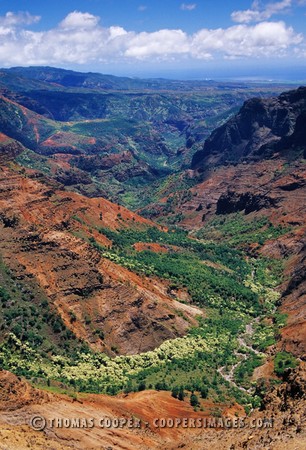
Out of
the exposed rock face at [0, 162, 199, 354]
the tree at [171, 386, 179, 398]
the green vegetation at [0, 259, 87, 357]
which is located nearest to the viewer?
the tree at [171, 386, 179, 398]

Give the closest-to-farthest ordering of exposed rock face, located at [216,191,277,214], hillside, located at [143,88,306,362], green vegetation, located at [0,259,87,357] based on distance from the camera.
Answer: green vegetation, located at [0,259,87,357], hillside, located at [143,88,306,362], exposed rock face, located at [216,191,277,214]

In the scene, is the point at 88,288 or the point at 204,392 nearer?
the point at 204,392

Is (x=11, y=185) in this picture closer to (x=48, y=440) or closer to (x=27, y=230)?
(x=27, y=230)

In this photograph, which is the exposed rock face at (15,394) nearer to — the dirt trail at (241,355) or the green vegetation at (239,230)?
the dirt trail at (241,355)

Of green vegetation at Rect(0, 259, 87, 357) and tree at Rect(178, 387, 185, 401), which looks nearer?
tree at Rect(178, 387, 185, 401)

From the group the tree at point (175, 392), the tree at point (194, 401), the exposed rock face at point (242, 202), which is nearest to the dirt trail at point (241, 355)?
the tree at point (194, 401)

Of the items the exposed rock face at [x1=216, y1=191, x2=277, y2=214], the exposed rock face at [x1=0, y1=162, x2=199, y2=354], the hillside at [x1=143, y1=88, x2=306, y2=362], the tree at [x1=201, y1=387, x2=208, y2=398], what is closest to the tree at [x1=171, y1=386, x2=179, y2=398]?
the tree at [x1=201, y1=387, x2=208, y2=398]

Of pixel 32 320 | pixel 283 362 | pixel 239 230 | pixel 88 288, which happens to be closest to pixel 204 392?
pixel 283 362

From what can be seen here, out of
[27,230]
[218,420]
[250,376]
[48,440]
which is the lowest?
[250,376]

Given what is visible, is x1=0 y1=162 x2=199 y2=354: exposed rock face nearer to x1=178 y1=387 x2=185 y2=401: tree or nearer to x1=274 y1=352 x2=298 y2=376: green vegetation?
x1=178 y1=387 x2=185 y2=401: tree

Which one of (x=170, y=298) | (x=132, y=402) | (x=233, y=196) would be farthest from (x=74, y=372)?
(x=233, y=196)

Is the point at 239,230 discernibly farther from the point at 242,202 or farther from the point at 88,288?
the point at 88,288
